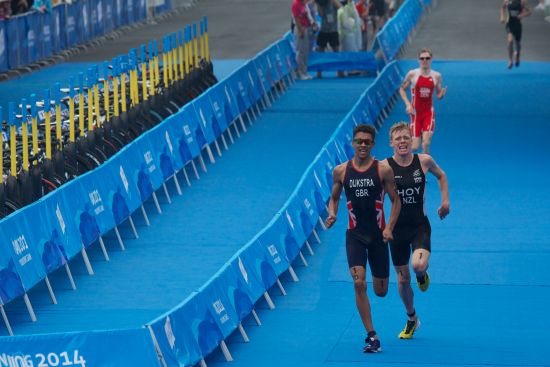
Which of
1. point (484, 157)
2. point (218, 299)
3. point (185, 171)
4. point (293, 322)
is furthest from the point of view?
point (484, 157)

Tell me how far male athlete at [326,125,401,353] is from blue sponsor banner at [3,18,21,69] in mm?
22036

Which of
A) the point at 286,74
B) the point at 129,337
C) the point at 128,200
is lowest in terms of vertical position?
the point at 286,74

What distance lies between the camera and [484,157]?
26.2 m

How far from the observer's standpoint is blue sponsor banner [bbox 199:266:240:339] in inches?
544

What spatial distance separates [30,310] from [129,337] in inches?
158

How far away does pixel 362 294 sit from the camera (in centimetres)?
1391

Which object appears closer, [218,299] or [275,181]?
[218,299]

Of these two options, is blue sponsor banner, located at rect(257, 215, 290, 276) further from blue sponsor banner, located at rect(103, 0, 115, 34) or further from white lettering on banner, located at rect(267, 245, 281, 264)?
blue sponsor banner, located at rect(103, 0, 115, 34)

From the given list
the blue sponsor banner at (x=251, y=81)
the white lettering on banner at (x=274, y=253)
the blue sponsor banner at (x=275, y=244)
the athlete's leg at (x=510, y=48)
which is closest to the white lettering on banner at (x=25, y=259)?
the blue sponsor banner at (x=275, y=244)

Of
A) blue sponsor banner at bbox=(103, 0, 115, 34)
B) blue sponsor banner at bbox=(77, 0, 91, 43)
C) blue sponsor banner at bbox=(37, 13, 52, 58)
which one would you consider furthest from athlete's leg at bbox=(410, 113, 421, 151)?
blue sponsor banner at bbox=(103, 0, 115, 34)

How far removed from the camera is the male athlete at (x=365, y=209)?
13.9 metres

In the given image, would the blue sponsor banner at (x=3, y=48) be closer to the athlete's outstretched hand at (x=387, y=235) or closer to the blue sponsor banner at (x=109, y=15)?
the blue sponsor banner at (x=109, y=15)

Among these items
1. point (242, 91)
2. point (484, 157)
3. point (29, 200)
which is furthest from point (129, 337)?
point (242, 91)

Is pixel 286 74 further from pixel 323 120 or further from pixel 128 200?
pixel 128 200
